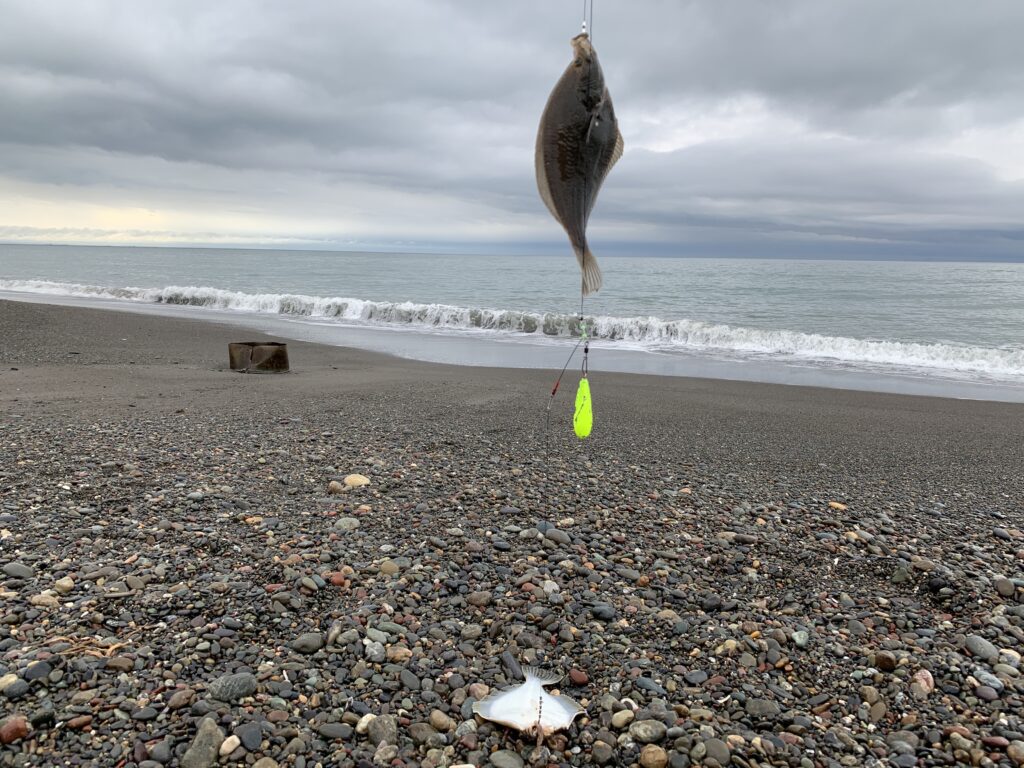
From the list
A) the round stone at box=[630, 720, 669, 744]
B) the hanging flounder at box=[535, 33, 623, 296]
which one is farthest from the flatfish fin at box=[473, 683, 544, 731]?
the hanging flounder at box=[535, 33, 623, 296]

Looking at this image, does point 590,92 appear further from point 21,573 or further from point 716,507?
point 21,573

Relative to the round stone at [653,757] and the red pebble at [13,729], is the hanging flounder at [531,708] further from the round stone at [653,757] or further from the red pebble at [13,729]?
the red pebble at [13,729]

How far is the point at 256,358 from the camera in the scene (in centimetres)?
1084

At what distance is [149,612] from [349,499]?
1.76 meters

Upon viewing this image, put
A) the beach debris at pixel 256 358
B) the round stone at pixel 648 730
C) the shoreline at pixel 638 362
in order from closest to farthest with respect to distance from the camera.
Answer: the round stone at pixel 648 730 → the beach debris at pixel 256 358 → the shoreline at pixel 638 362

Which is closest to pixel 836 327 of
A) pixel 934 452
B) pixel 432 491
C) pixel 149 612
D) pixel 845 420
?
pixel 845 420

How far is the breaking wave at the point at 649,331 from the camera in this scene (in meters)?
17.1

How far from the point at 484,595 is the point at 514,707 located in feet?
2.97

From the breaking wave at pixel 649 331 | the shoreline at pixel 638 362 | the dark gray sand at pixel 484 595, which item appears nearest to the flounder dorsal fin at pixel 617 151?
the dark gray sand at pixel 484 595

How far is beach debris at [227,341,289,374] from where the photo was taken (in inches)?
425

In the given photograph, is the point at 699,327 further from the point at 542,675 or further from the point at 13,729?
the point at 13,729

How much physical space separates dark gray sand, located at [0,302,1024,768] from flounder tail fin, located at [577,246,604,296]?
1.76 m

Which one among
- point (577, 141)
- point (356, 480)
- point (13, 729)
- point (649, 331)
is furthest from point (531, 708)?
point (649, 331)

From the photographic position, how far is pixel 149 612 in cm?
308
